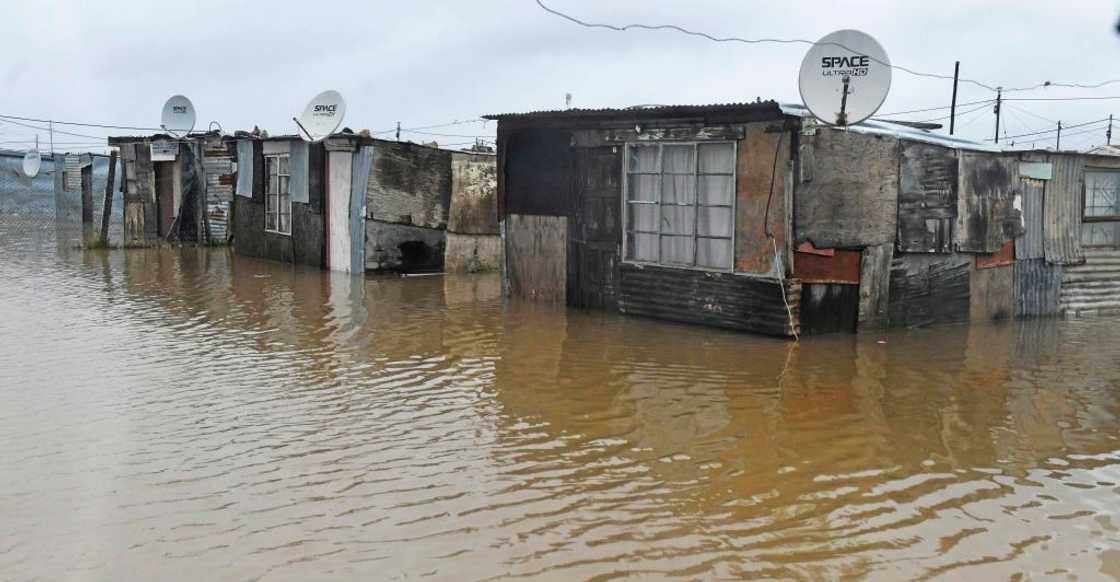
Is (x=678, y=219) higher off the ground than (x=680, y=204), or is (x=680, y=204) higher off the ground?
(x=680, y=204)

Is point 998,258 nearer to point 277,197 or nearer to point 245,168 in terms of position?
point 277,197

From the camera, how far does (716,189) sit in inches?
403

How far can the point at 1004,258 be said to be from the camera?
36.1 ft

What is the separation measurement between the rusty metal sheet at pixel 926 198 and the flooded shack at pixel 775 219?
16 mm

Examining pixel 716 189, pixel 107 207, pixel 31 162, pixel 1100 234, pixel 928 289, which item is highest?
pixel 31 162

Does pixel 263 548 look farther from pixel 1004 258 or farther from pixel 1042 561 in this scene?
pixel 1004 258

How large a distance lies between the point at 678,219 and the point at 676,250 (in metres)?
0.36

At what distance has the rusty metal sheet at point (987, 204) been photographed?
1036 centimetres

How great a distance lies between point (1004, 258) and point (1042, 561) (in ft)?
25.0

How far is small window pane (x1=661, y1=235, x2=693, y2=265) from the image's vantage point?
10.6m

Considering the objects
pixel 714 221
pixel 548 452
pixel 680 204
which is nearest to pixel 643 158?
pixel 680 204

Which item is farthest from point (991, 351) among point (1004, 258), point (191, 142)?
point (191, 142)

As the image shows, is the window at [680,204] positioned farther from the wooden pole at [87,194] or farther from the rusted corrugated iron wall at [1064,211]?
the wooden pole at [87,194]

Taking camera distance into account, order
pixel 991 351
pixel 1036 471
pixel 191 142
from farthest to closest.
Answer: pixel 191 142
pixel 991 351
pixel 1036 471
